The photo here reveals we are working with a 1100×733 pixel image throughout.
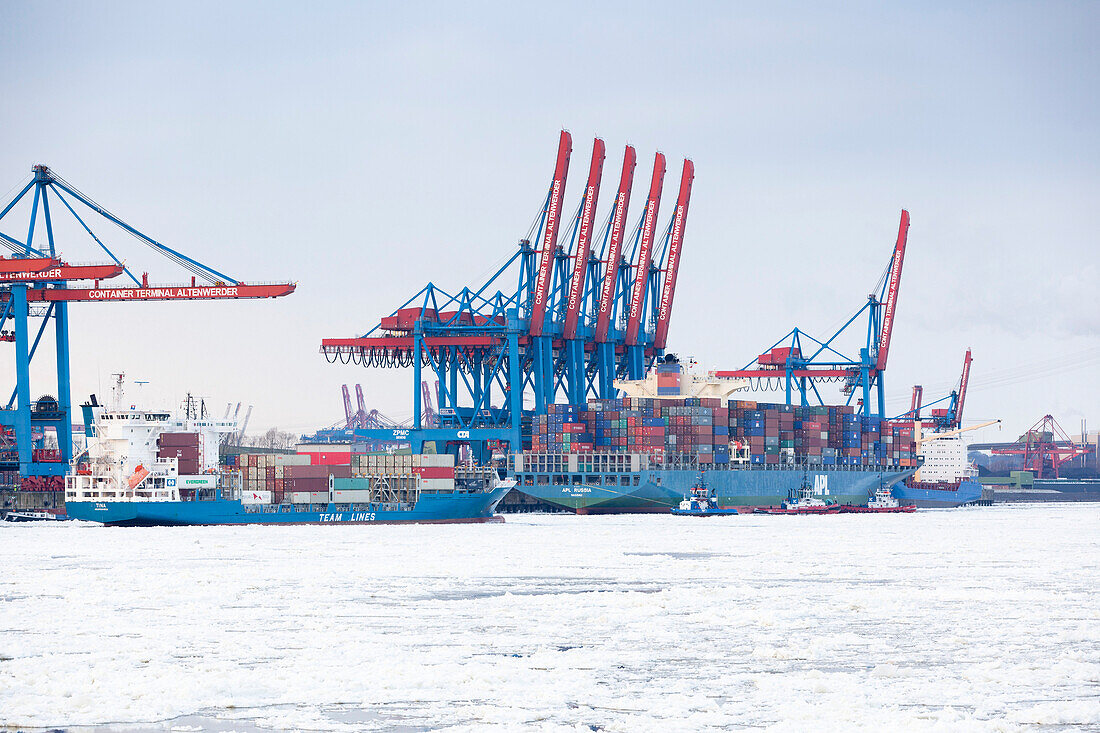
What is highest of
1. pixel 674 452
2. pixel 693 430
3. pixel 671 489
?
pixel 693 430

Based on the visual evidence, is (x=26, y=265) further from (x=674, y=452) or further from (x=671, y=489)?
(x=674, y=452)

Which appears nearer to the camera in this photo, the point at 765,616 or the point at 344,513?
the point at 765,616

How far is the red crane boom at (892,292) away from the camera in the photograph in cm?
13275

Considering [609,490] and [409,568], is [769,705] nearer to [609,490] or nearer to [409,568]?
[409,568]

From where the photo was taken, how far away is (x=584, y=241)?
10662cm

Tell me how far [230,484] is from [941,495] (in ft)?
307

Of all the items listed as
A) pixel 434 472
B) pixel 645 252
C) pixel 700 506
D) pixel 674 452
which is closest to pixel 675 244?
→ pixel 645 252

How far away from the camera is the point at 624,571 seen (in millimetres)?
43469

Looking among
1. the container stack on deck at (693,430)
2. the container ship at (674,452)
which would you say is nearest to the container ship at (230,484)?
the container ship at (674,452)

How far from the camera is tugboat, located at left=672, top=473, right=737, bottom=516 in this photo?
94.6m

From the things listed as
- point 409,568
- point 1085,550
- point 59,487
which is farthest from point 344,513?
point 1085,550

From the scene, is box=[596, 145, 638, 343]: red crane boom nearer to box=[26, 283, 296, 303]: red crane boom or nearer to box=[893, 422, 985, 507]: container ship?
Result: box=[26, 283, 296, 303]: red crane boom

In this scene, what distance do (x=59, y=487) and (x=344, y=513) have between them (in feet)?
73.5

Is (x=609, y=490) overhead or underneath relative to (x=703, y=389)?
underneath
